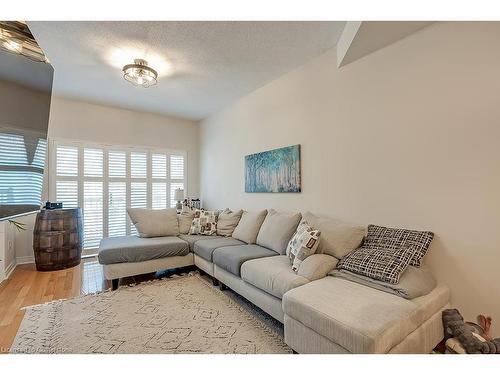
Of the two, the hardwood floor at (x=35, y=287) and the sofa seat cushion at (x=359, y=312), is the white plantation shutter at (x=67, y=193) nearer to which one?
the hardwood floor at (x=35, y=287)

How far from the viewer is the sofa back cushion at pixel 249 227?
3.16 metres

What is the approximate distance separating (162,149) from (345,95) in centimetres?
365

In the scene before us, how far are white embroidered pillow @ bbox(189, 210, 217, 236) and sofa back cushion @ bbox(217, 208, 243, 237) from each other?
0.09 meters

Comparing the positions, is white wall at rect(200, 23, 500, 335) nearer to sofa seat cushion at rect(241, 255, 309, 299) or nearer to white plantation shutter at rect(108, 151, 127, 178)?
sofa seat cushion at rect(241, 255, 309, 299)

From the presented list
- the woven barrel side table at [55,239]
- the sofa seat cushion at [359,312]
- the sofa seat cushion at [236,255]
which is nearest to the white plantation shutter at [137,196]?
Result: the woven barrel side table at [55,239]

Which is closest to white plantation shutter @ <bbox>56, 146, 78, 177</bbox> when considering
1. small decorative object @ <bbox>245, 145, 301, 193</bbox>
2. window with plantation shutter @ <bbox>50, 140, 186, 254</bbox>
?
window with plantation shutter @ <bbox>50, 140, 186, 254</bbox>

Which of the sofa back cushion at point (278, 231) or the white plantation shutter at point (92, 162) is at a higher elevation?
the white plantation shutter at point (92, 162)

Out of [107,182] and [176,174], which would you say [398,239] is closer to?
[176,174]

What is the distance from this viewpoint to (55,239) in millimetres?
3461

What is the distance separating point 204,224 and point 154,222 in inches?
27.9

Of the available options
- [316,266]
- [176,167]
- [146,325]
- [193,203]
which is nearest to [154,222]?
[193,203]

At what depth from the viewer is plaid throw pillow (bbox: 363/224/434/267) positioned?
1.86 meters

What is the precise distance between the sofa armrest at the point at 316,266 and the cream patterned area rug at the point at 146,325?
530 millimetres
